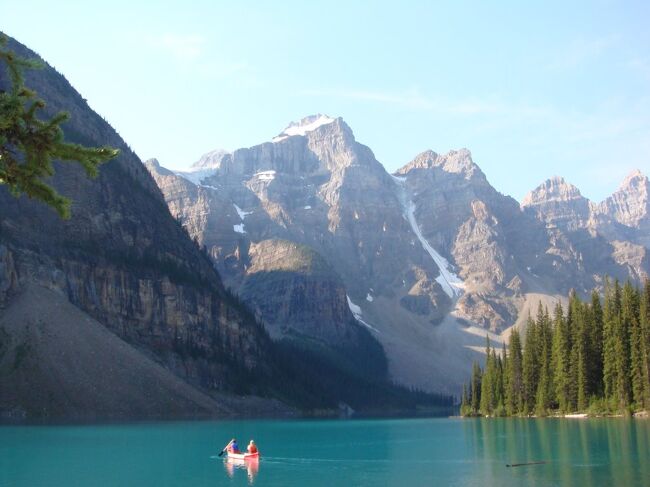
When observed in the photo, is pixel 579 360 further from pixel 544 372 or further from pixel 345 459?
pixel 345 459

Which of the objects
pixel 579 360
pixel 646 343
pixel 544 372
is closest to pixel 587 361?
pixel 579 360

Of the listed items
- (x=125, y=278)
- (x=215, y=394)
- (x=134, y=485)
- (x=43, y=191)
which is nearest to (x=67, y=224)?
(x=125, y=278)

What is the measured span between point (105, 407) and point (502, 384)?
76830 millimetres

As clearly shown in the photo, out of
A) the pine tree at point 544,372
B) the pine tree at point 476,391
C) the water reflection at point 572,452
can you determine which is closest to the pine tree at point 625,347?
the water reflection at point 572,452

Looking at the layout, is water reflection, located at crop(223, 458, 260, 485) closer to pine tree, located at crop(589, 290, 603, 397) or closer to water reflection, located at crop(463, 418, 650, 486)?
water reflection, located at crop(463, 418, 650, 486)

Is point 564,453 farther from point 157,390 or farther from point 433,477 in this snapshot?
point 157,390

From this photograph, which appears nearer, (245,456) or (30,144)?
(30,144)

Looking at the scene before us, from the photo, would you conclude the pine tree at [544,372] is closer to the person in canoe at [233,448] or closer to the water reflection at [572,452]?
the water reflection at [572,452]

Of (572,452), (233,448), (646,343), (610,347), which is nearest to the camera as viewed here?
(572,452)

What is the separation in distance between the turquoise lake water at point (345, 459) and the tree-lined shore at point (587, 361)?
8216 mm

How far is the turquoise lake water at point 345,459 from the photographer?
50.9 meters

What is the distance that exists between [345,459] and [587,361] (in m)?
57.2

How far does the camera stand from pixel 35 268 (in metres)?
161

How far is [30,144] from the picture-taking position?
40.7 ft
